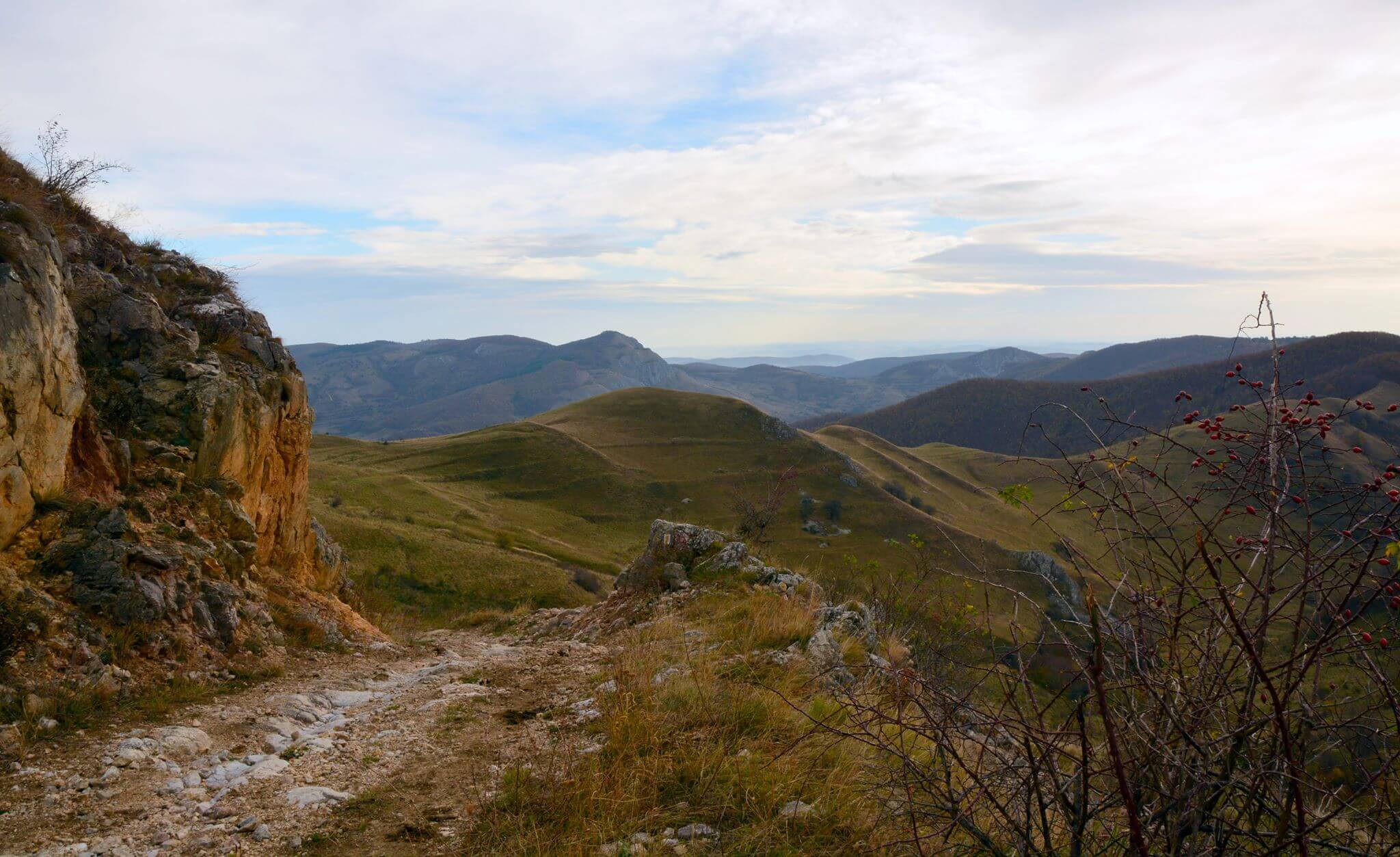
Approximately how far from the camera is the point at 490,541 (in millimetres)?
49906

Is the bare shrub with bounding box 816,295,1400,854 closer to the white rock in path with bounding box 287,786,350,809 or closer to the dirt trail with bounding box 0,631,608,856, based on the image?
the dirt trail with bounding box 0,631,608,856

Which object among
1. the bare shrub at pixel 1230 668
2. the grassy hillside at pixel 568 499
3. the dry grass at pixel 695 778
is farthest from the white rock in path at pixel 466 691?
the grassy hillside at pixel 568 499

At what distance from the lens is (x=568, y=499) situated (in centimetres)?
8019

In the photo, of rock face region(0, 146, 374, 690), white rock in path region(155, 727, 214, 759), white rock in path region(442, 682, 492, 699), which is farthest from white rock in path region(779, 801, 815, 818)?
rock face region(0, 146, 374, 690)

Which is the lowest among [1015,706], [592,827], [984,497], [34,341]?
[984,497]

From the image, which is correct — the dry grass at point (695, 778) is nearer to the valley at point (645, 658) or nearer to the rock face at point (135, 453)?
the valley at point (645, 658)

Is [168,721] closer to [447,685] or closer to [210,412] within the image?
[447,685]

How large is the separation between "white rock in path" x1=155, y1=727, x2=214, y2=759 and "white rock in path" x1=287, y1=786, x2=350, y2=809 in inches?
68.5

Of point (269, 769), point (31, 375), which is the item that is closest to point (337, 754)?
point (269, 769)

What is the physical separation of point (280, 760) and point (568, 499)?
243 ft

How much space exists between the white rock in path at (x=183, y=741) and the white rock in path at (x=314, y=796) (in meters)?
1.74

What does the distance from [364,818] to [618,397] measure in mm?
127742

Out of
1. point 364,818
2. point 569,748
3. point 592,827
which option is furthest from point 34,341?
point 592,827

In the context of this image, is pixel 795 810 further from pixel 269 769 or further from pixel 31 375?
pixel 31 375
